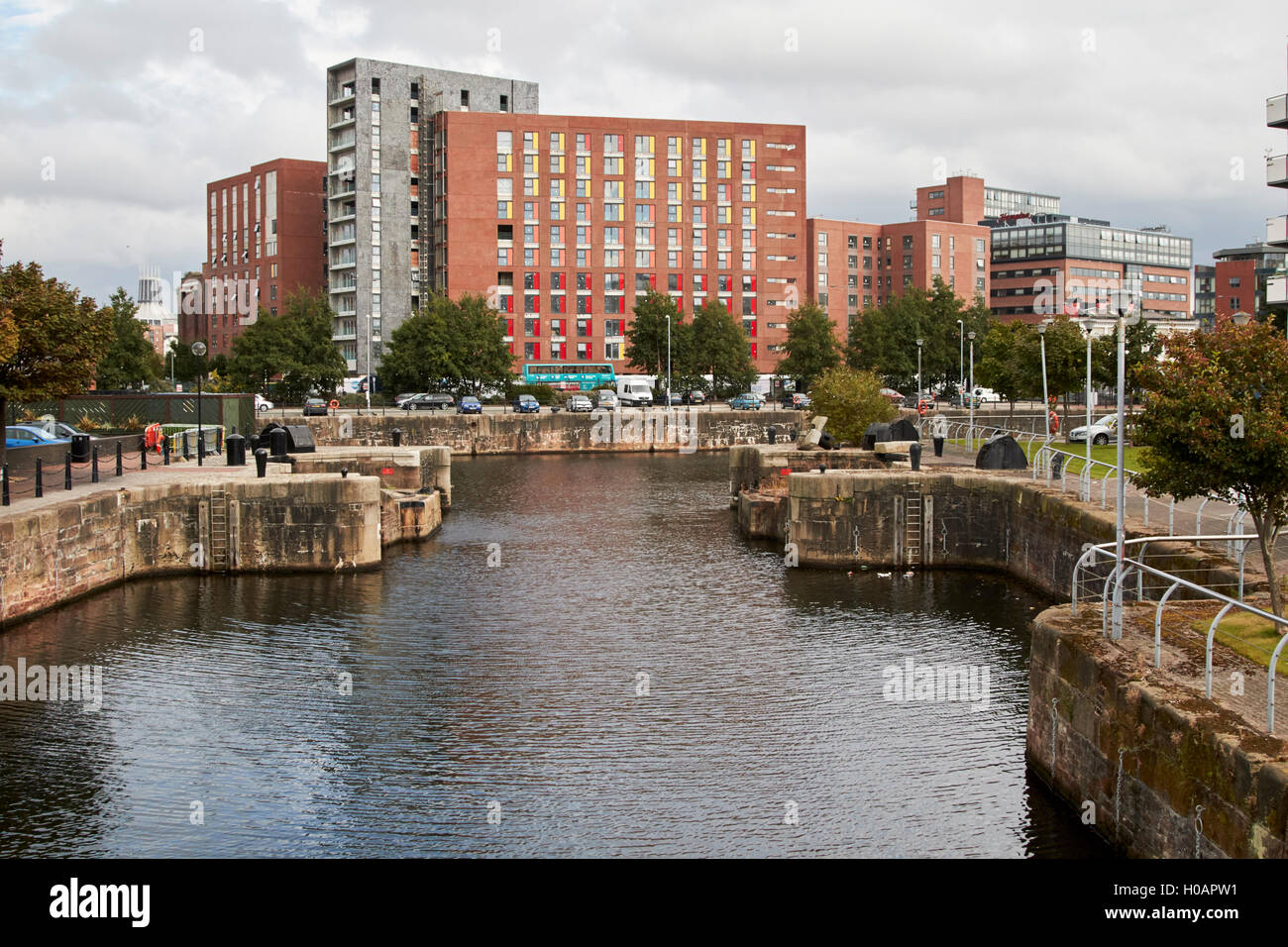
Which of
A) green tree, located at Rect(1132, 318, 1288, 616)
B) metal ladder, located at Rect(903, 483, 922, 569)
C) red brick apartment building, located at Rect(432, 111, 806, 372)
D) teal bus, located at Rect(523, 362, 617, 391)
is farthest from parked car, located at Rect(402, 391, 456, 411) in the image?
green tree, located at Rect(1132, 318, 1288, 616)

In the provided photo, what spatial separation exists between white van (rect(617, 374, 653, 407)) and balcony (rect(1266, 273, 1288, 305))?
45438 millimetres

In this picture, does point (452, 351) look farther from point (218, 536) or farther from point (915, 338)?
point (218, 536)

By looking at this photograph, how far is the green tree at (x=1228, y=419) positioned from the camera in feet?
46.9

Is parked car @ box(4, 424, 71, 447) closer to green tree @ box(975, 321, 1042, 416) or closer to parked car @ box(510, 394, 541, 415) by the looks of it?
green tree @ box(975, 321, 1042, 416)

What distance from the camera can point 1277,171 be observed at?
5297cm

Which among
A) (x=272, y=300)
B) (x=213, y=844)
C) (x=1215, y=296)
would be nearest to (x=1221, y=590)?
(x=213, y=844)

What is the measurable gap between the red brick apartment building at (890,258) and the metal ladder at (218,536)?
422 feet

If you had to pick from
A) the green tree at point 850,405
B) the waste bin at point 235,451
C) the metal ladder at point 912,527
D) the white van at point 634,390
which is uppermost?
the white van at point 634,390

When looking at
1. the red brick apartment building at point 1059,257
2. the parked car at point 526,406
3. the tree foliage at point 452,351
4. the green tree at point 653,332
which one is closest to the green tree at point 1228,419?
the parked car at point 526,406

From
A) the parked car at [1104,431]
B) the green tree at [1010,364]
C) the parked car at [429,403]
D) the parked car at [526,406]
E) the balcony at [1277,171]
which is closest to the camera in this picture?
the parked car at [1104,431]

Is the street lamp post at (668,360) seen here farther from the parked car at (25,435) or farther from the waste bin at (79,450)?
the waste bin at (79,450)

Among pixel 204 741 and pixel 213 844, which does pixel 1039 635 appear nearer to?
pixel 213 844

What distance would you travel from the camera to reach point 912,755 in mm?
16406

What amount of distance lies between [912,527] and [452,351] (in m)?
64.4
